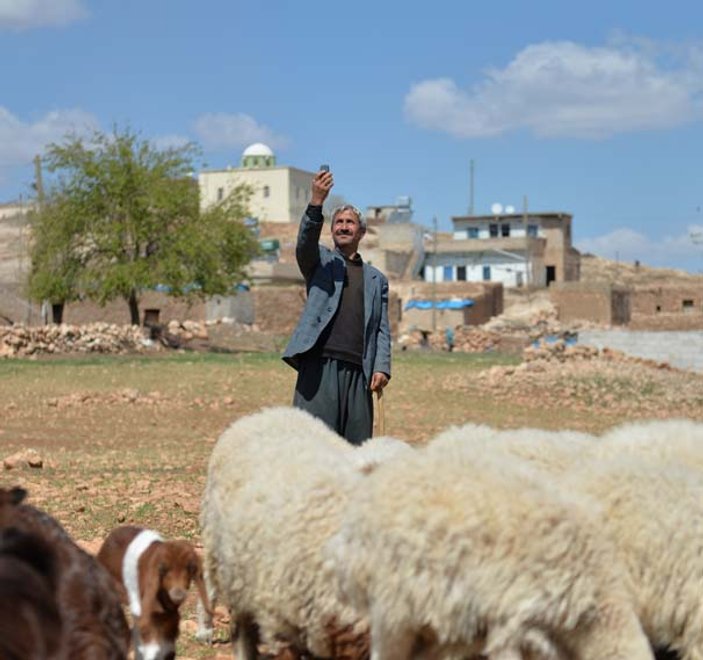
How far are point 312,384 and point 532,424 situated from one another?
12278 millimetres

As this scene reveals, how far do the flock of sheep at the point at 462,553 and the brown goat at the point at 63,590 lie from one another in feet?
3.03

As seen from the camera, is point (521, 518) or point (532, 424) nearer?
point (521, 518)

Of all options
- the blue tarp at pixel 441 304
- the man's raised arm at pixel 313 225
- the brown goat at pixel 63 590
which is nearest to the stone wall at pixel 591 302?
the blue tarp at pixel 441 304

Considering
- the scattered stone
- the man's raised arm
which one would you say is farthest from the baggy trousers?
the scattered stone

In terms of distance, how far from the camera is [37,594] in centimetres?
327

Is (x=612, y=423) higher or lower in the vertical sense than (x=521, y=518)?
lower

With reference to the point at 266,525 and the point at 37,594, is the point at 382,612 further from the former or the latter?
the point at 37,594

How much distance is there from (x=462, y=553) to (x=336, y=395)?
296 cm

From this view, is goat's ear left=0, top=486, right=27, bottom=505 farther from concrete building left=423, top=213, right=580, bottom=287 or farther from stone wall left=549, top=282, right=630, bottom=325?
concrete building left=423, top=213, right=580, bottom=287

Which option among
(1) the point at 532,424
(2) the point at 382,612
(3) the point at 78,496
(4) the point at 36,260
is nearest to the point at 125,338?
(4) the point at 36,260

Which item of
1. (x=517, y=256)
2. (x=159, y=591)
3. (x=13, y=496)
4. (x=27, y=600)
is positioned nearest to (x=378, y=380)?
(x=159, y=591)

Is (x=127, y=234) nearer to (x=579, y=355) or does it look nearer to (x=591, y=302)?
(x=579, y=355)

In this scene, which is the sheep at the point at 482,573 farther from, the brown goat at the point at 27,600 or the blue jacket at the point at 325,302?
the blue jacket at the point at 325,302

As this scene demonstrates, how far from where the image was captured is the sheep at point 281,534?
4871mm
